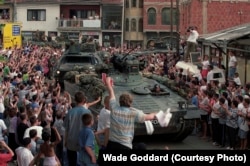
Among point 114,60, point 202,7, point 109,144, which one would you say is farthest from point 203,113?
point 202,7

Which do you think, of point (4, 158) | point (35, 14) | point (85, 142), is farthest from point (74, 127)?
point (35, 14)

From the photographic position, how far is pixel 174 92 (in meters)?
16.7

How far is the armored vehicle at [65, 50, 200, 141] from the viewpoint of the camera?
15164 mm

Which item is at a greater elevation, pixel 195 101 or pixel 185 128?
pixel 195 101

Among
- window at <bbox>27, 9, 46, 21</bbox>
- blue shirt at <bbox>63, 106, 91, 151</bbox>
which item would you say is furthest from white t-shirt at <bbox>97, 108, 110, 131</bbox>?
window at <bbox>27, 9, 46, 21</bbox>

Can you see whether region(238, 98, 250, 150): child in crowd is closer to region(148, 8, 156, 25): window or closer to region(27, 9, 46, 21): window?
region(148, 8, 156, 25): window

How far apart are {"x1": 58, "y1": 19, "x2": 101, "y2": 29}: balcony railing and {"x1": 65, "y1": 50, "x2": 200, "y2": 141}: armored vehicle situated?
46.9 metres

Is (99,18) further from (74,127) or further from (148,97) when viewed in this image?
(74,127)

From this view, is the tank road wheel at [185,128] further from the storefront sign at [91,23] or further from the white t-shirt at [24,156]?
the storefront sign at [91,23]

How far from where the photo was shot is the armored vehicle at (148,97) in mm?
15164

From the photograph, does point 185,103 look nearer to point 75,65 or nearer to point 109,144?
point 109,144

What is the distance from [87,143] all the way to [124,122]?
Result: 846mm

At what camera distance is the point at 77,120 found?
9.91 m

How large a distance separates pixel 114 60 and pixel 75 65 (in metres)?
6.37
